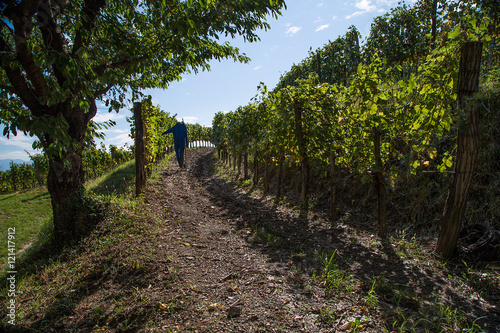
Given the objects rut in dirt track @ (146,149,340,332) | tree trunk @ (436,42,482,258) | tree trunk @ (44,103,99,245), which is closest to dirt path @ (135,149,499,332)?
rut in dirt track @ (146,149,340,332)

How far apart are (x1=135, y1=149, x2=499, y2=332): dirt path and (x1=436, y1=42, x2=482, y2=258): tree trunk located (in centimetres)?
54

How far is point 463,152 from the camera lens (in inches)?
→ 141

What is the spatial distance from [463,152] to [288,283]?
3183 millimetres

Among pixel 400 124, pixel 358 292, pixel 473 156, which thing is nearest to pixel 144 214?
pixel 358 292

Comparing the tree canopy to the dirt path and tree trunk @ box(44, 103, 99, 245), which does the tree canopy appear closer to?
tree trunk @ box(44, 103, 99, 245)

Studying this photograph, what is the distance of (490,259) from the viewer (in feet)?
11.7

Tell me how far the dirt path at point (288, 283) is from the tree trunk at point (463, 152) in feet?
1.76

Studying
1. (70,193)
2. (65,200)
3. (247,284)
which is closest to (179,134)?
(70,193)

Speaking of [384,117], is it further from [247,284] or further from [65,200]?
[65,200]

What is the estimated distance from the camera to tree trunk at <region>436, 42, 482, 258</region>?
340 centimetres

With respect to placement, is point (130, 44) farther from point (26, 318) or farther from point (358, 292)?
point (358, 292)

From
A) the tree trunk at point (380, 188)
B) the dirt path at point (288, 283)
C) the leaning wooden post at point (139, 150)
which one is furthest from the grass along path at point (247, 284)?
the leaning wooden post at point (139, 150)

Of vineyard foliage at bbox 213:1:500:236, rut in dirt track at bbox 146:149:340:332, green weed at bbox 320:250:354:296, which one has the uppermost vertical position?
vineyard foliage at bbox 213:1:500:236

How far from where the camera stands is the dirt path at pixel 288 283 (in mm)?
2629
